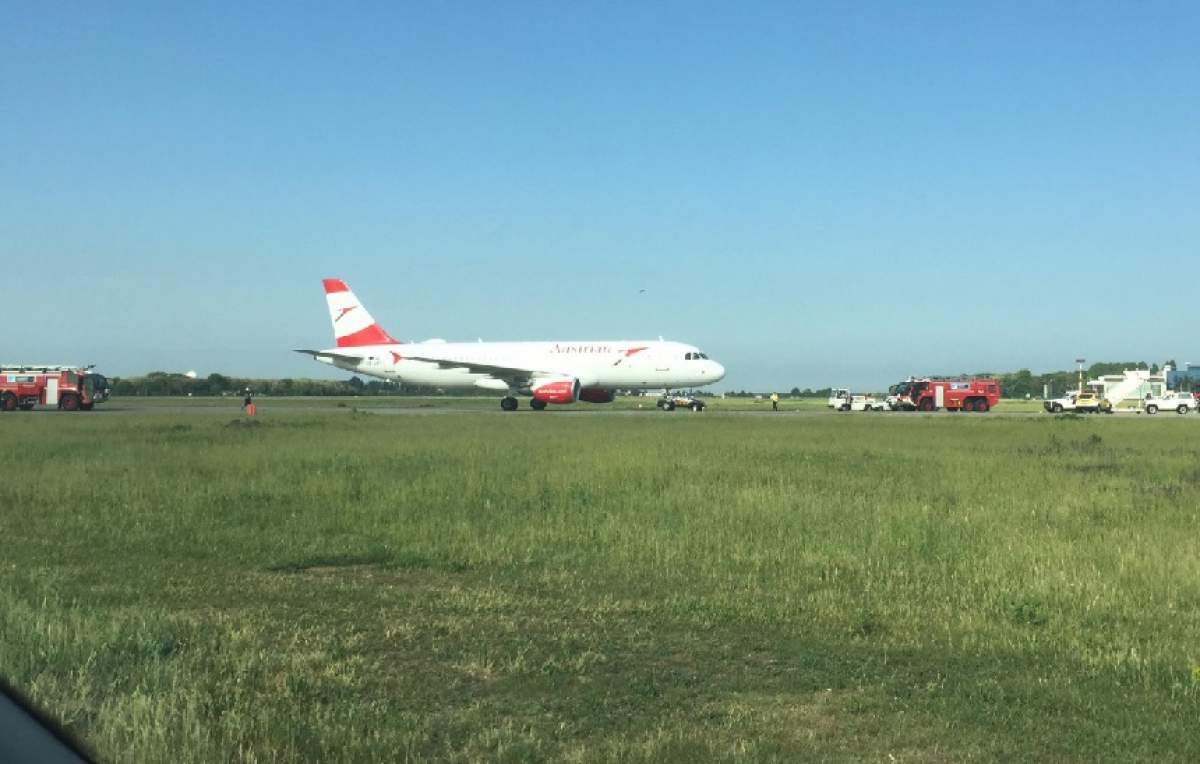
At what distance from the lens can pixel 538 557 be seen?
11.8 m

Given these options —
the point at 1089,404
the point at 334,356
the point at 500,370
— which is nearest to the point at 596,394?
the point at 500,370

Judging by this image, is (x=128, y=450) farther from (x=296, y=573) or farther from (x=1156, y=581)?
(x=1156, y=581)

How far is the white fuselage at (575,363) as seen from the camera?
192 feet

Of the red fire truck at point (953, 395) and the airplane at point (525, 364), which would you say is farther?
the red fire truck at point (953, 395)

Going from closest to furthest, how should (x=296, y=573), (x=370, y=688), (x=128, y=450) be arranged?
(x=370, y=688)
(x=296, y=573)
(x=128, y=450)

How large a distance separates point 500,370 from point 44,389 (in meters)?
26.5

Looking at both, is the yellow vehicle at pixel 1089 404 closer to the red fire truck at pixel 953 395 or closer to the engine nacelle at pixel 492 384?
the red fire truck at pixel 953 395

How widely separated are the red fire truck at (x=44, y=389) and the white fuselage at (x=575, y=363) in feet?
57.7

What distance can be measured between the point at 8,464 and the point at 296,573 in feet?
45.2

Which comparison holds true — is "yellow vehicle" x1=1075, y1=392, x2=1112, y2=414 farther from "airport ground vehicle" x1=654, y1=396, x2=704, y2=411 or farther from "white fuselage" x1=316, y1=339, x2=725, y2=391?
"white fuselage" x1=316, y1=339, x2=725, y2=391

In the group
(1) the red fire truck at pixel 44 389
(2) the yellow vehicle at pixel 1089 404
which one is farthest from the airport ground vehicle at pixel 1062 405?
(1) the red fire truck at pixel 44 389

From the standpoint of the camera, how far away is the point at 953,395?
70.9 meters

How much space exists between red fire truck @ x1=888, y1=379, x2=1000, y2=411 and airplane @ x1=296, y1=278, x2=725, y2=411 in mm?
20370

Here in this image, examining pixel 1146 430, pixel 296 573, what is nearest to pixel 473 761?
pixel 296 573
